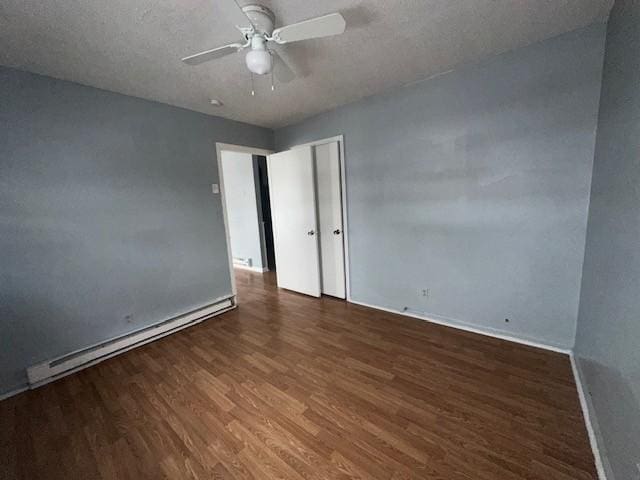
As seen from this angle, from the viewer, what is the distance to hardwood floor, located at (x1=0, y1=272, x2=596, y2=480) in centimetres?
121

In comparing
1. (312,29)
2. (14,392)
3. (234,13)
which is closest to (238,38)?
(234,13)

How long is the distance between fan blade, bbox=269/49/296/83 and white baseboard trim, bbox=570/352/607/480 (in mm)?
2990

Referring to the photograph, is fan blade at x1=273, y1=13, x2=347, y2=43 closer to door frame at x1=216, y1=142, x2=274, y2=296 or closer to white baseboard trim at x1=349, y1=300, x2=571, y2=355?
door frame at x1=216, y1=142, x2=274, y2=296

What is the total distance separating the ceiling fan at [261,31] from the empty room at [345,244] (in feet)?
0.05

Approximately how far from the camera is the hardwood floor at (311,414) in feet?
3.97

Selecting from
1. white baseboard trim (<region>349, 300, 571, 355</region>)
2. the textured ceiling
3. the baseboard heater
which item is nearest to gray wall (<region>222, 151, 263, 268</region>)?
the baseboard heater

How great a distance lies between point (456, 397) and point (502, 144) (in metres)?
2.02

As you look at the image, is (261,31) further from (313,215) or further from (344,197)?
(313,215)

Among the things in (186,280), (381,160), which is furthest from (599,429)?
(186,280)

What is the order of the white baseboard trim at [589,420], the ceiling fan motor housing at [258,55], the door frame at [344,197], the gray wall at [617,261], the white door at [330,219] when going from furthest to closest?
the white door at [330,219] → the door frame at [344,197] → the ceiling fan motor housing at [258,55] → the white baseboard trim at [589,420] → the gray wall at [617,261]

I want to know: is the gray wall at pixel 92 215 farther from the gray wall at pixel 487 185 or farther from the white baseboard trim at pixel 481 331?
the white baseboard trim at pixel 481 331

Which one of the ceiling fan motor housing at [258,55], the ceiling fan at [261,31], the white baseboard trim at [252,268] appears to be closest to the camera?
the ceiling fan at [261,31]

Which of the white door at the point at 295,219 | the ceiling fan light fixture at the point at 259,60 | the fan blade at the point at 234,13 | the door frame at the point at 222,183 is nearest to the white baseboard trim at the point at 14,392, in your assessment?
the door frame at the point at 222,183

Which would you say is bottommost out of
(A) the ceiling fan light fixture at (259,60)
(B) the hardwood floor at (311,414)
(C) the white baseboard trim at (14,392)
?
(B) the hardwood floor at (311,414)
